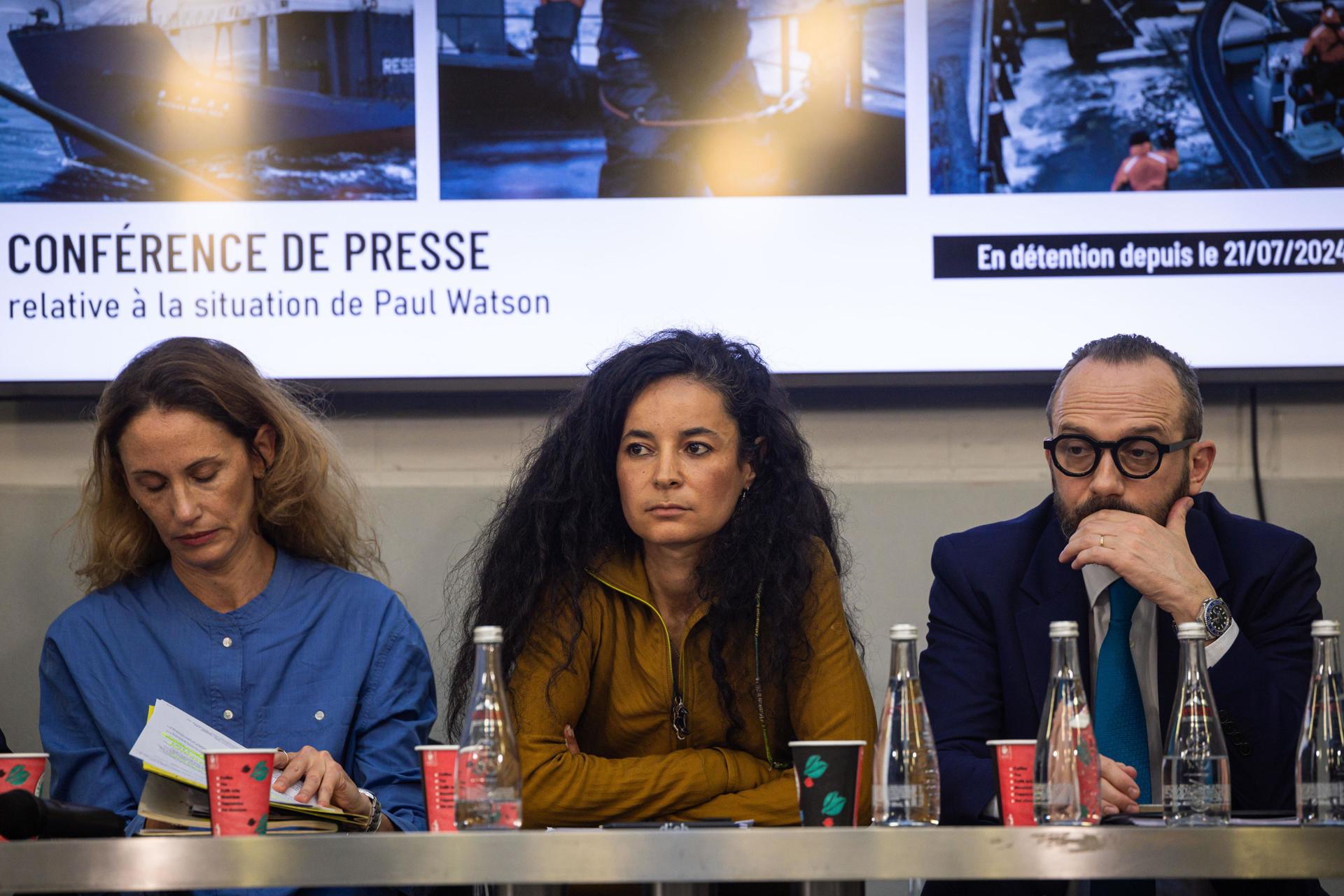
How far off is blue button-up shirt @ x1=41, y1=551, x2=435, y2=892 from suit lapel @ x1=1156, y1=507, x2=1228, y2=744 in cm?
101

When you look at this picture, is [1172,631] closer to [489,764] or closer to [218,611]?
[489,764]

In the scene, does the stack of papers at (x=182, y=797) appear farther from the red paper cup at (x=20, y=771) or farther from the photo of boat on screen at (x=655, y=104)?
the photo of boat on screen at (x=655, y=104)

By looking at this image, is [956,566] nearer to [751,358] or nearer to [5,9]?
[751,358]

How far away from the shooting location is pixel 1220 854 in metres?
1.10

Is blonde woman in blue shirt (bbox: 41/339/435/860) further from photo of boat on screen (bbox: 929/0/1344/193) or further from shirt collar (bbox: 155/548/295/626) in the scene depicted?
photo of boat on screen (bbox: 929/0/1344/193)

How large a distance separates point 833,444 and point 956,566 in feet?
2.38

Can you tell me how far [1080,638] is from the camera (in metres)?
1.94

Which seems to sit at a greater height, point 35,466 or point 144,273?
point 144,273

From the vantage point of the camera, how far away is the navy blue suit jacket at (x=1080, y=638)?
1704 millimetres

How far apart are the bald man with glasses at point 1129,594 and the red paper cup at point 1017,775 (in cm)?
36

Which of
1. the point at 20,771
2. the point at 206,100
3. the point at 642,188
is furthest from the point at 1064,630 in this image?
the point at 206,100

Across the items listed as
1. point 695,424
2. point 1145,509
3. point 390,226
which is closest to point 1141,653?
point 1145,509

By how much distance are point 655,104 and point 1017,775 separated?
1639mm

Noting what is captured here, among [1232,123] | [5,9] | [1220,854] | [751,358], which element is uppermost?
[5,9]
